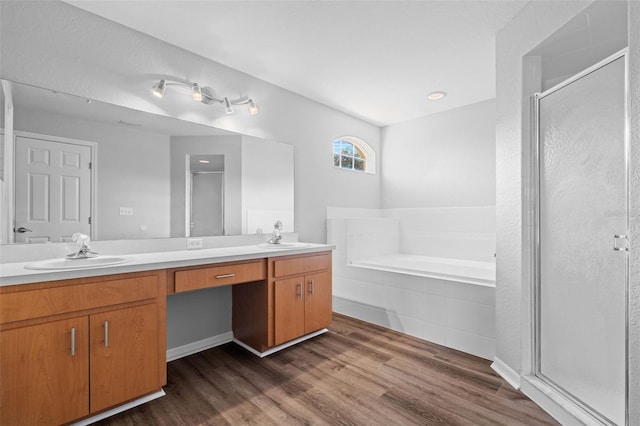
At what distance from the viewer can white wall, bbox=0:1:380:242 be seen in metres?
1.72

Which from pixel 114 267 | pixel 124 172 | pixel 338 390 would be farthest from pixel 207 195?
pixel 338 390

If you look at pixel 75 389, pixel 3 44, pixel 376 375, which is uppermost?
pixel 3 44

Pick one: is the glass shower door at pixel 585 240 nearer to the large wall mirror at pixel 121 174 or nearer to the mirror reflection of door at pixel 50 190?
the large wall mirror at pixel 121 174

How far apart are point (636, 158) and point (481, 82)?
205 centimetres

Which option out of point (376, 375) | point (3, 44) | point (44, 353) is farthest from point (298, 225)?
point (3, 44)

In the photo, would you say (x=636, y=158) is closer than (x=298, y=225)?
Yes

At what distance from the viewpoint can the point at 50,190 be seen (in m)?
1.76

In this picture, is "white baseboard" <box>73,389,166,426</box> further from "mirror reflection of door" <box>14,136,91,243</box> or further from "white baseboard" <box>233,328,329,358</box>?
"mirror reflection of door" <box>14,136,91,243</box>

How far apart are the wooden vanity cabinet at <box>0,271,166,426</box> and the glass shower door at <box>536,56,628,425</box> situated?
2209 millimetres

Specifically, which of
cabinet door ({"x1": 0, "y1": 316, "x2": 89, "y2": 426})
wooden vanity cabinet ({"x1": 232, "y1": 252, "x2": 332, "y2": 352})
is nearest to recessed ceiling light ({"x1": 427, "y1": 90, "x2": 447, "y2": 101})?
wooden vanity cabinet ({"x1": 232, "y1": 252, "x2": 332, "y2": 352})

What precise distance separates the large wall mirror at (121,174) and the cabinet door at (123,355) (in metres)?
0.66

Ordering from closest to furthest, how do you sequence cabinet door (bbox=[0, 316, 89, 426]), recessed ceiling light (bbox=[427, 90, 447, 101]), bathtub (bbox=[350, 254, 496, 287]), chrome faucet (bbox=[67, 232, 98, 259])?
cabinet door (bbox=[0, 316, 89, 426])
chrome faucet (bbox=[67, 232, 98, 259])
bathtub (bbox=[350, 254, 496, 287])
recessed ceiling light (bbox=[427, 90, 447, 101])

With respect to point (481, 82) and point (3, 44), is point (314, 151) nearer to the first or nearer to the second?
point (481, 82)

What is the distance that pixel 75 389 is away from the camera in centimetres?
139
